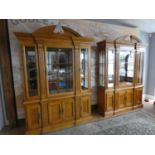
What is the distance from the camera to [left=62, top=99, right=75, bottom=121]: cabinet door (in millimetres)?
2721

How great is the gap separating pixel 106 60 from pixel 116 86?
77 centimetres

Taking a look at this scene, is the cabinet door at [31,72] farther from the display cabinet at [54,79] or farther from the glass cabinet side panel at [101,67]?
the glass cabinet side panel at [101,67]

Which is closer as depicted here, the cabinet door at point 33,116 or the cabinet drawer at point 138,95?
the cabinet door at point 33,116

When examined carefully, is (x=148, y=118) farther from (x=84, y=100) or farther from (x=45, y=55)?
(x=45, y=55)

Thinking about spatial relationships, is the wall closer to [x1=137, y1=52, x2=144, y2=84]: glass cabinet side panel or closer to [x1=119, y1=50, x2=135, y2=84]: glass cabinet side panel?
[x1=119, y1=50, x2=135, y2=84]: glass cabinet side panel

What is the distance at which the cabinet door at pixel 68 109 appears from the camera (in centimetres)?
272

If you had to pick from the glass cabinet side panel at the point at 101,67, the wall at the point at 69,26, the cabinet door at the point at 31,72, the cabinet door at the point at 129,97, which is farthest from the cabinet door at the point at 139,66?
the cabinet door at the point at 31,72

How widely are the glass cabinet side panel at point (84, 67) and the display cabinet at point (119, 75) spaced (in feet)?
1.80

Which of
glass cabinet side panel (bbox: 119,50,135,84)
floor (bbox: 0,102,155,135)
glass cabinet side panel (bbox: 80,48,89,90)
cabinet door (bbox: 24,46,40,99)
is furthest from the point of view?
glass cabinet side panel (bbox: 119,50,135,84)

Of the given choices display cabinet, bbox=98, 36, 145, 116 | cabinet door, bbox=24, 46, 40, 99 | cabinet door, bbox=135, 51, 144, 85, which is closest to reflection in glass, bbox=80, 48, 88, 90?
display cabinet, bbox=98, 36, 145, 116

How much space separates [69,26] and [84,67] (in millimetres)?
1140

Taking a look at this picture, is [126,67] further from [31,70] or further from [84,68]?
[31,70]

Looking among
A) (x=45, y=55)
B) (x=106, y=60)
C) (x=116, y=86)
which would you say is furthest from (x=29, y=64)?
(x=116, y=86)

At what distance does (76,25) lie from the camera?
319cm
